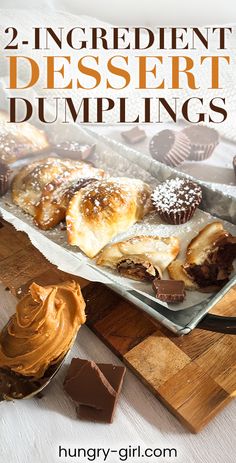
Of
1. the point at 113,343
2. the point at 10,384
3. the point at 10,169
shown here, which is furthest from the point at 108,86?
the point at 10,384

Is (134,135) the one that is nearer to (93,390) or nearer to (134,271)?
(134,271)

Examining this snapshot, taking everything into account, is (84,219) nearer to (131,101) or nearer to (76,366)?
(76,366)

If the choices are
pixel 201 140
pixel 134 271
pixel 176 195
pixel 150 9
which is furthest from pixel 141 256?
pixel 150 9

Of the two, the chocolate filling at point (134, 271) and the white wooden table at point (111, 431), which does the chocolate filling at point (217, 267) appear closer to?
the chocolate filling at point (134, 271)

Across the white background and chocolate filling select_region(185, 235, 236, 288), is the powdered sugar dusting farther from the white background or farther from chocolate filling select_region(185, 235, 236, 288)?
the white background

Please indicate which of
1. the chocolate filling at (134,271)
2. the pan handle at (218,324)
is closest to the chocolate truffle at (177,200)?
the chocolate filling at (134,271)

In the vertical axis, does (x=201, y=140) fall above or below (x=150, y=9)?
below
